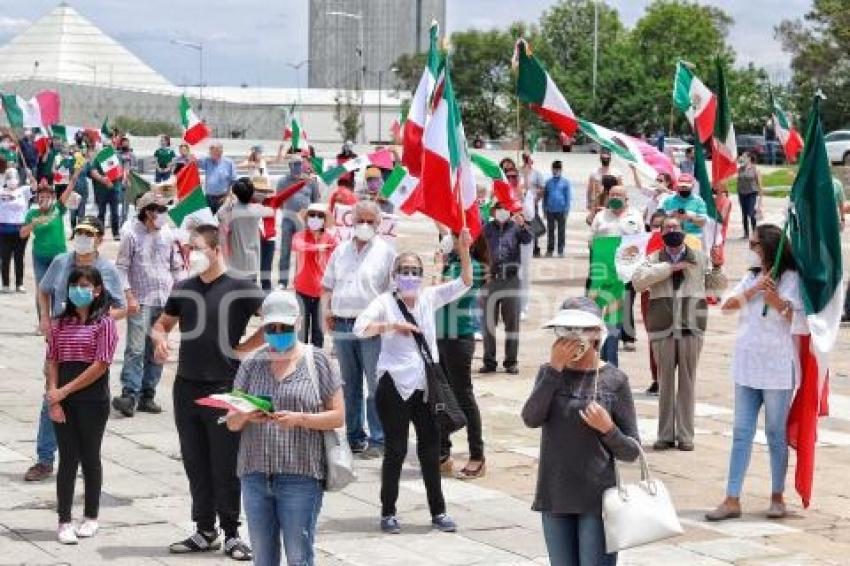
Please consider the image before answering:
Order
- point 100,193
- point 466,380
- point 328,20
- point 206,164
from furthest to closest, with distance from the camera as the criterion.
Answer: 1. point 328,20
2. point 100,193
3. point 206,164
4. point 466,380

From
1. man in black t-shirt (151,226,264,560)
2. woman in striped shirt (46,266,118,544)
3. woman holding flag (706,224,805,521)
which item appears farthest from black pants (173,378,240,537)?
woman holding flag (706,224,805,521)

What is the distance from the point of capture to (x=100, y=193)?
30.2 m

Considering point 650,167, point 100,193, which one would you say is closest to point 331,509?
point 650,167

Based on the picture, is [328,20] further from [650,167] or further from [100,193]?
[650,167]

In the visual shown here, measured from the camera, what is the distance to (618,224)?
46.8 feet

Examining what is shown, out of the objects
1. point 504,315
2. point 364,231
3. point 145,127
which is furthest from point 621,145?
point 145,127

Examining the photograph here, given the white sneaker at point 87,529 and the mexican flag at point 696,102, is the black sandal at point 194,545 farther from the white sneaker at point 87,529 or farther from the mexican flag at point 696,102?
the mexican flag at point 696,102

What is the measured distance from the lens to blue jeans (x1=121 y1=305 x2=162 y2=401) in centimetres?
1324

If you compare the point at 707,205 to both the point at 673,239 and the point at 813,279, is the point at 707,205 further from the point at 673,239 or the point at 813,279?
the point at 813,279

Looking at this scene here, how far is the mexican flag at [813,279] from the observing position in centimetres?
995

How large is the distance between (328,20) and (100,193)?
152377 mm

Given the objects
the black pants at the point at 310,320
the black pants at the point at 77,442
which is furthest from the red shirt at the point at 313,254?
the black pants at the point at 77,442

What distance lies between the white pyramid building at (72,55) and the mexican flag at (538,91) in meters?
144

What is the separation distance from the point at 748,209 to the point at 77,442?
23.8 m
